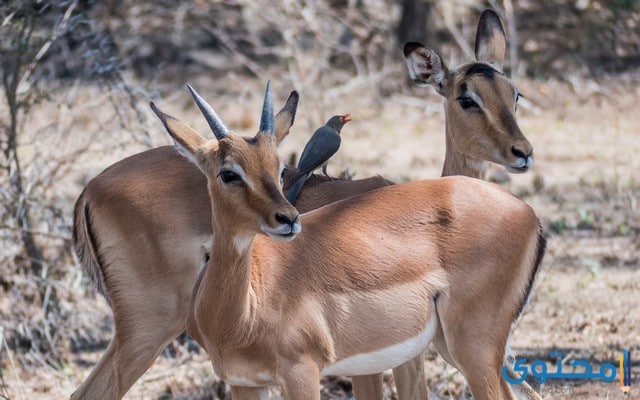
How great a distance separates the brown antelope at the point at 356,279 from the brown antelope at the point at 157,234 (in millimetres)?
777

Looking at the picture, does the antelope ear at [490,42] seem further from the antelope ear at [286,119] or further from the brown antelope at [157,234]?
the antelope ear at [286,119]

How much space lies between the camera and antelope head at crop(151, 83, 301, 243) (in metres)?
4.08

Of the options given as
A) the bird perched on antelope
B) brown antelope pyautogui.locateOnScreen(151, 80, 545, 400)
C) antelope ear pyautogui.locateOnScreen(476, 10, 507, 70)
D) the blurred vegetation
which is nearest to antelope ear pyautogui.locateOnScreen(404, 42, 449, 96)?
antelope ear pyautogui.locateOnScreen(476, 10, 507, 70)

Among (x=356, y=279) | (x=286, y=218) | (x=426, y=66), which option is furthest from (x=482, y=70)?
(x=286, y=218)

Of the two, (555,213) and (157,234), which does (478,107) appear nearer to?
(157,234)

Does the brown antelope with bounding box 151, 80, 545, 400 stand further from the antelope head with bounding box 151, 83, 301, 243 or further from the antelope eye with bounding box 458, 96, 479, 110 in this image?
the antelope eye with bounding box 458, 96, 479, 110

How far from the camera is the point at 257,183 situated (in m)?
4.17

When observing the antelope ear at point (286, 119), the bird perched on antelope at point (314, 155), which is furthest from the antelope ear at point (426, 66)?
the antelope ear at point (286, 119)

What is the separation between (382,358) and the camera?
4.59 metres

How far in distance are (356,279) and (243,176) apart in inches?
28.1

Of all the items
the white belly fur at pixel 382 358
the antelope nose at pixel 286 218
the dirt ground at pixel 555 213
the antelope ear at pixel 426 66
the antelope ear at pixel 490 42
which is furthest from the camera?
the dirt ground at pixel 555 213

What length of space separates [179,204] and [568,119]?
8163 mm

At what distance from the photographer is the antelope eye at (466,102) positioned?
5852 millimetres

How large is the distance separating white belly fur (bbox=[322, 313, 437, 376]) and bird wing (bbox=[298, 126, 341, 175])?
1.37 m
